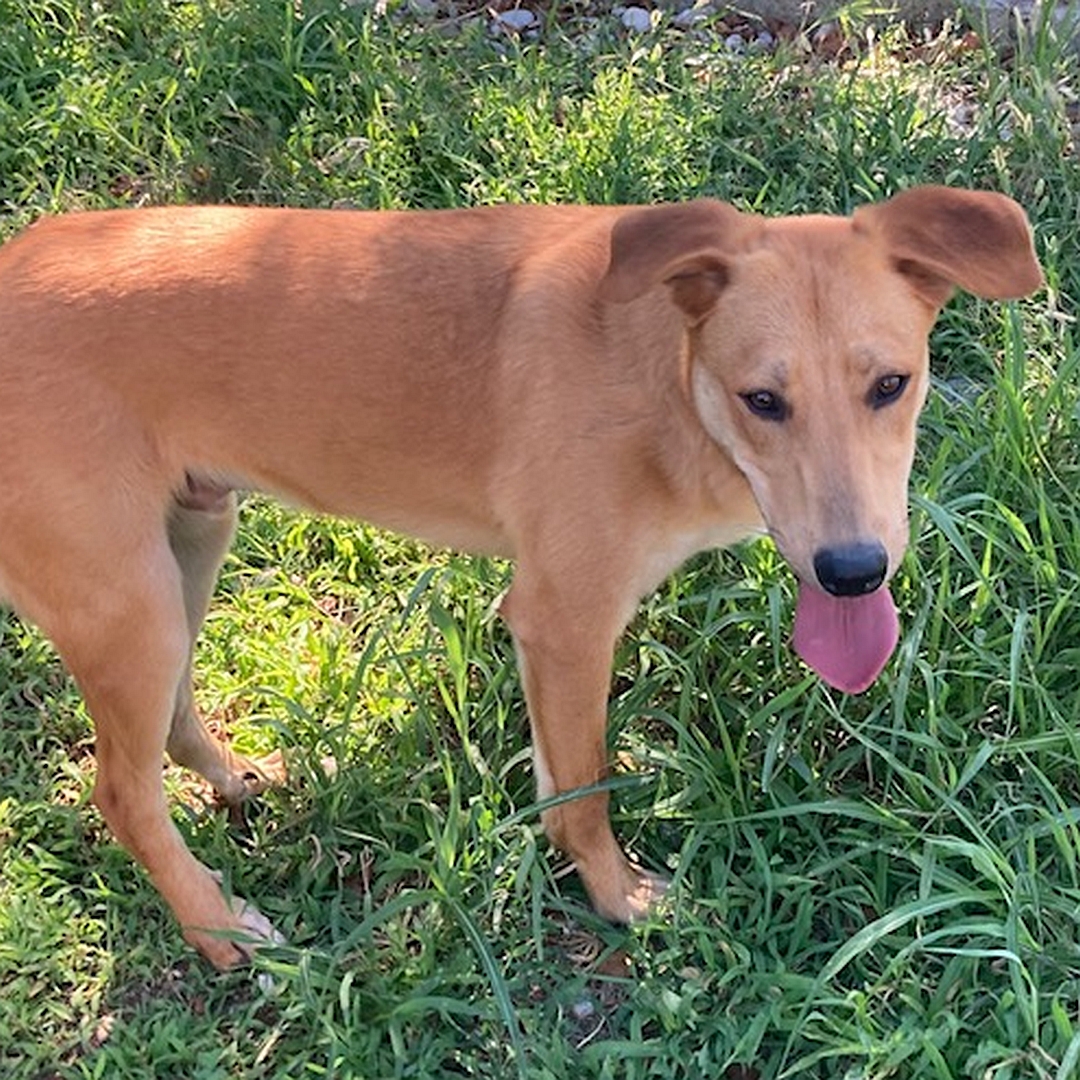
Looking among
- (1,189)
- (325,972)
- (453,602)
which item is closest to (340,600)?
(453,602)

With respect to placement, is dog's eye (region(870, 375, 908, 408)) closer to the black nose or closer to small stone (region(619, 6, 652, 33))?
the black nose

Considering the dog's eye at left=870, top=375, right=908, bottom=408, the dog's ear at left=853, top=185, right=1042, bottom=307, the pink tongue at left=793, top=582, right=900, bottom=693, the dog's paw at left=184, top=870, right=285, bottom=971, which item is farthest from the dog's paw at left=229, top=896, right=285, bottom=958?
the dog's ear at left=853, top=185, right=1042, bottom=307

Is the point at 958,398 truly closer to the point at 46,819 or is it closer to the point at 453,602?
the point at 453,602

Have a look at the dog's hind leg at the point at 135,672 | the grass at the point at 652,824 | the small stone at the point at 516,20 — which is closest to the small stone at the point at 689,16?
the small stone at the point at 516,20

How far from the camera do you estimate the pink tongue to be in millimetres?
2715

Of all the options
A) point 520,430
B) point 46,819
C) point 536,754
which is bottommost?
point 46,819

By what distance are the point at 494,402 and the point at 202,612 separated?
87 cm

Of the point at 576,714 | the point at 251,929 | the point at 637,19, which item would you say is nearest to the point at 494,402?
the point at 576,714

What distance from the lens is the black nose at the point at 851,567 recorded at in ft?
7.94

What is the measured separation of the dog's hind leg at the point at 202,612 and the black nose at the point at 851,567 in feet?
4.14

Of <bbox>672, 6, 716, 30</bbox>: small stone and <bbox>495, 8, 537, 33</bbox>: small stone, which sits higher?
<bbox>672, 6, 716, 30</bbox>: small stone

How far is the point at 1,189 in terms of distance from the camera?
4.71 meters

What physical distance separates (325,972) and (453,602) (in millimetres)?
930

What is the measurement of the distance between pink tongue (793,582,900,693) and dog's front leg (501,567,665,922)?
0.36m
